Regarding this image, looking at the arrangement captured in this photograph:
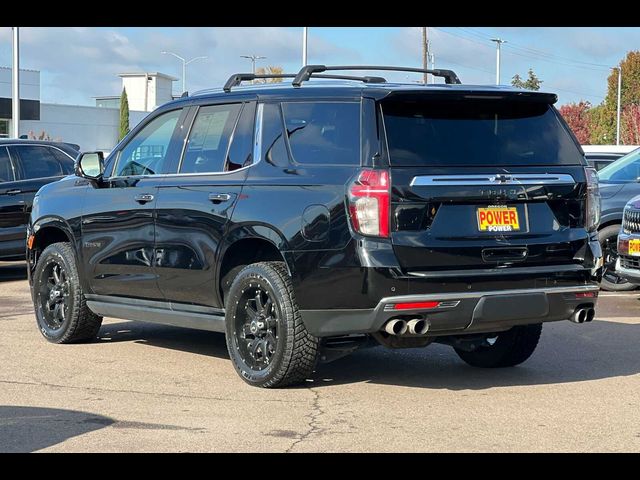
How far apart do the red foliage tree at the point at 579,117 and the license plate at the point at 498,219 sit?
7746 cm

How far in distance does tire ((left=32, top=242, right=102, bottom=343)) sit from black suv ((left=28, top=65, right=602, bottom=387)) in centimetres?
98

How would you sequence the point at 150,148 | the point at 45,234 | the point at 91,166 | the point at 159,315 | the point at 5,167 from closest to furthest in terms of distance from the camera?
1. the point at 159,315
2. the point at 150,148
3. the point at 91,166
4. the point at 45,234
5. the point at 5,167

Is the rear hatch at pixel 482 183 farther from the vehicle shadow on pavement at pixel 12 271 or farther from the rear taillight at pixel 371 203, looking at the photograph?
the vehicle shadow on pavement at pixel 12 271

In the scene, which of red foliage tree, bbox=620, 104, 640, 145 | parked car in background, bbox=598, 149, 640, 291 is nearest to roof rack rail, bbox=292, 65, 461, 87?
parked car in background, bbox=598, 149, 640, 291

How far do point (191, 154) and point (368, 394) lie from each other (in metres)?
2.18

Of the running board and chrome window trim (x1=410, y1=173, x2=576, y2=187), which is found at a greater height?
chrome window trim (x1=410, y1=173, x2=576, y2=187)

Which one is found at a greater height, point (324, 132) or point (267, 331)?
point (324, 132)

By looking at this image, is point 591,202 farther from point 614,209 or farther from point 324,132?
point 614,209

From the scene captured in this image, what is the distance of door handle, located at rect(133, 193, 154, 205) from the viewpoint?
27.3 ft

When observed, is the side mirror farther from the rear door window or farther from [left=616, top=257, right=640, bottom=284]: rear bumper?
[left=616, top=257, right=640, bottom=284]: rear bumper

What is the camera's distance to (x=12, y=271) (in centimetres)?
1620

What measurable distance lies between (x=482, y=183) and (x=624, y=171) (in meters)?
7.53

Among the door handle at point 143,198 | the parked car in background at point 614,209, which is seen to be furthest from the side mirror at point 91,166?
the parked car in background at point 614,209

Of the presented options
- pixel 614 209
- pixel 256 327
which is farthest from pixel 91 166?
pixel 614 209
